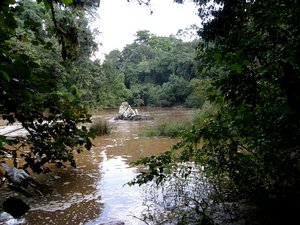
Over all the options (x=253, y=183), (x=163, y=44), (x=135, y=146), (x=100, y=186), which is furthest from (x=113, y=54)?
(x=253, y=183)

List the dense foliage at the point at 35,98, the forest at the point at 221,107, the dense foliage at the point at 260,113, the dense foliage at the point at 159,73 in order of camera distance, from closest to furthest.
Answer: the dense foliage at the point at 35,98, the forest at the point at 221,107, the dense foliage at the point at 260,113, the dense foliage at the point at 159,73

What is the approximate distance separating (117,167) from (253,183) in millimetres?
5657

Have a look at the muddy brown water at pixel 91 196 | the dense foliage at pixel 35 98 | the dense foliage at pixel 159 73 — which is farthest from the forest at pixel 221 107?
the dense foliage at pixel 159 73

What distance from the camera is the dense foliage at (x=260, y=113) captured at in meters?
1.98

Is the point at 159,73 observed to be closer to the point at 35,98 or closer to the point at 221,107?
the point at 221,107

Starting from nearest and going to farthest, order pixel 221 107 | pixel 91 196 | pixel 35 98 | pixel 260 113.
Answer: pixel 35 98, pixel 260 113, pixel 221 107, pixel 91 196

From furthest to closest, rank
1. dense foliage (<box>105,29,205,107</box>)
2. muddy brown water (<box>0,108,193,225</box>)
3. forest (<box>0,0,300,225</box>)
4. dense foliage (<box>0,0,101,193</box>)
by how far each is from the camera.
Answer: dense foliage (<box>105,29,205,107</box>)
muddy brown water (<box>0,108,193,225</box>)
forest (<box>0,0,300,225</box>)
dense foliage (<box>0,0,101,193</box>)

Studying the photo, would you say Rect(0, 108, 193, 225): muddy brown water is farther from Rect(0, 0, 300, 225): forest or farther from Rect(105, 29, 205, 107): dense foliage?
Rect(105, 29, 205, 107): dense foliage

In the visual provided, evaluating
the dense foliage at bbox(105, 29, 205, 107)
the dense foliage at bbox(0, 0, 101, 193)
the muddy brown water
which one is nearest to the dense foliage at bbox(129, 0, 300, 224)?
the dense foliage at bbox(0, 0, 101, 193)

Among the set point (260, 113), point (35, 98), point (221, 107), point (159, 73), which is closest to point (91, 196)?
point (221, 107)

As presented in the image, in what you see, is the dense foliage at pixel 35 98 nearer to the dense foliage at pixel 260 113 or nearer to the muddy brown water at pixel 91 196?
the dense foliage at pixel 260 113

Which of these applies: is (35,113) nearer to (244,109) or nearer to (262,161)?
(244,109)

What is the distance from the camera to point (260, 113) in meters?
2.61

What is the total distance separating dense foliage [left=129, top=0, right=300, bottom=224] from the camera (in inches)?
77.9
